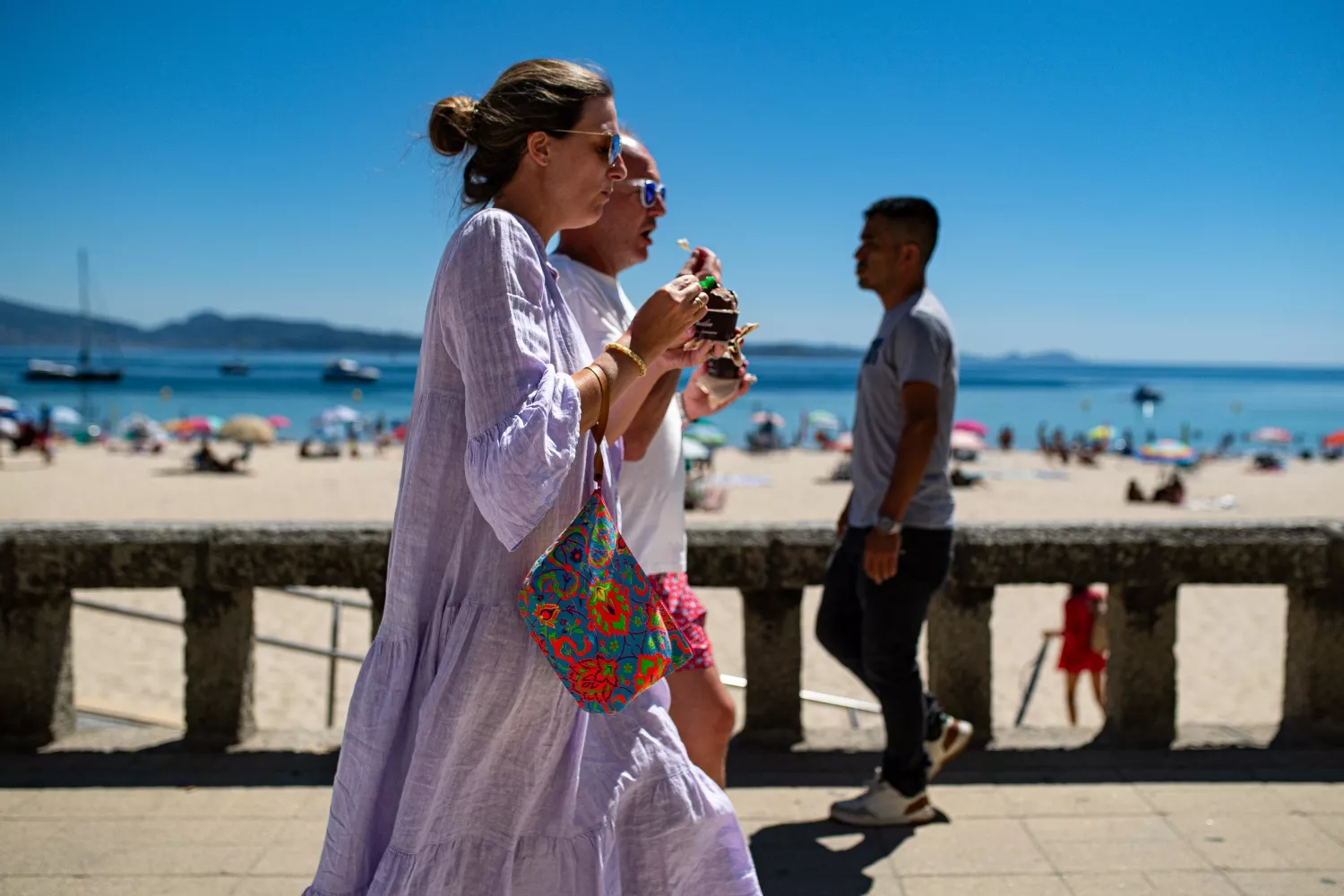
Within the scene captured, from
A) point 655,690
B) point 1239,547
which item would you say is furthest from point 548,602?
point 1239,547

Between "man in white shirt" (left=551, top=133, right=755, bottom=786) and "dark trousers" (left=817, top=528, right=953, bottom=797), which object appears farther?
"dark trousers" (left=817, top=528, right=953, bottom=797)

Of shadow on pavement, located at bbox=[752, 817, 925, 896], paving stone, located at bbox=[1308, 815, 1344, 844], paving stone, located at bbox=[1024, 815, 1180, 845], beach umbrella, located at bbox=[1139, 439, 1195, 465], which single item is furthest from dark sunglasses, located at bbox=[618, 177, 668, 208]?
beach umbrella, located at bbox=[1139, 439, 1195, 465]

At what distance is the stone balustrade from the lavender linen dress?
1.92 m

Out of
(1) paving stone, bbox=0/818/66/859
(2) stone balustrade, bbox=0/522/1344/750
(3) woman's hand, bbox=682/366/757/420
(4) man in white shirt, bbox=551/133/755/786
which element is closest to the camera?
(4) man in white shirt, bbox=551/133/755/786

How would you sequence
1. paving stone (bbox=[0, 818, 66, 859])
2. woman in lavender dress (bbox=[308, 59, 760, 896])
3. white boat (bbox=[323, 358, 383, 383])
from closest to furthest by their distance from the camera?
woman in lavender dress (bbox=[308, 59, 760, 896]) < paving stone (bbox=[0, 818, 66, 859]) < white boat (bbox=[323, 358, 383, 383])

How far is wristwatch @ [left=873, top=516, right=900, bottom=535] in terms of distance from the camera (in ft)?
10.1

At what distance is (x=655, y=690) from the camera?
198 cm

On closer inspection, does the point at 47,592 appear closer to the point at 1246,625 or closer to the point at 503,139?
the point at 503,139

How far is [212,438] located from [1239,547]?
34.6 metres

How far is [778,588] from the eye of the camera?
379 centimetres

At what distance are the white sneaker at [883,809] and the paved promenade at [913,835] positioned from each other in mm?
40

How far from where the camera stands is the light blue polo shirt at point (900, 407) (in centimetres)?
313

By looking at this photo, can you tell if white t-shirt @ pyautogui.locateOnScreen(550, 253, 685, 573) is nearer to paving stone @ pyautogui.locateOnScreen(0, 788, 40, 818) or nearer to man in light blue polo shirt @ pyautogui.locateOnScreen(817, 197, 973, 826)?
man in light blue polo shirt @ pyautogui.locateOnScreen(817, 197, 973, 826)

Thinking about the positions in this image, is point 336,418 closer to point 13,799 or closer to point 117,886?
point 13,799
